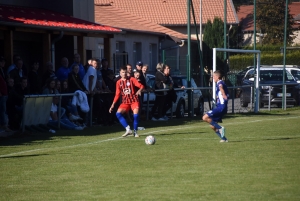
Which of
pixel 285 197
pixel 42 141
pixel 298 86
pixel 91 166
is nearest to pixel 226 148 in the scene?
pixel 91 166

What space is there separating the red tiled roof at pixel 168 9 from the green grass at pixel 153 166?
133 ft

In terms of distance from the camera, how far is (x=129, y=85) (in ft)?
55.1

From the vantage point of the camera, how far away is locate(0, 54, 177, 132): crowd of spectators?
56.1 ft

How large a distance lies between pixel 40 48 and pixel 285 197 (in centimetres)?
1683

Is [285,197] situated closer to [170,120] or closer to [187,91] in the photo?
[170,120]

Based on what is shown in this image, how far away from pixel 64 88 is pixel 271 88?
1313cm

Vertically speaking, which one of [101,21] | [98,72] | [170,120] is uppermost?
[101,21]

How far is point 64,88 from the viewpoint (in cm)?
1892

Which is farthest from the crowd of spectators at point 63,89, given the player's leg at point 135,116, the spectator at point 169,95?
the spectator at point 169,95

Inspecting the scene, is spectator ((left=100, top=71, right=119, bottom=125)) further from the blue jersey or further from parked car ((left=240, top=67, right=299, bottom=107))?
parked car ((left=240, top=67, right=299, bottom=107))

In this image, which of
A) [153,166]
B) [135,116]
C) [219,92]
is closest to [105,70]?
[135,116]

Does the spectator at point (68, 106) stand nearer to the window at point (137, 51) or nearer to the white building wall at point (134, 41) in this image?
the white building wall at point (134, 41)

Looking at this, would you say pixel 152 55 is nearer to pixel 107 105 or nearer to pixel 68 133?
pixel 107 105

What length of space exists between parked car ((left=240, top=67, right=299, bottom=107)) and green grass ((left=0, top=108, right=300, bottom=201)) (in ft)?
33.1
